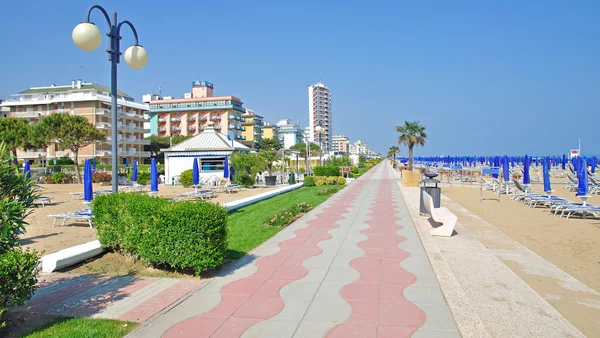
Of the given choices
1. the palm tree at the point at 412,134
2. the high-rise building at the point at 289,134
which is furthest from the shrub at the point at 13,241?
the high-rise building at the point at 289,134

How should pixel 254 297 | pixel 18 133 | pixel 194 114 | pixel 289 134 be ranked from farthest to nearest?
pixel 289 134, pixel 194 114, pixel 18 133, pixel 254 297

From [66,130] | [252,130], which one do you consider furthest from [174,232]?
[252,130]

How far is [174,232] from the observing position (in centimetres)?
546

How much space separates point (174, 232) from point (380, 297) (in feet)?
9.03

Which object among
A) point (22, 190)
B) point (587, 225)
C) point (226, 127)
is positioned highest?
point (226, 127)

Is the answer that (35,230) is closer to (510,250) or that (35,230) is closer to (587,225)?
(510,250)

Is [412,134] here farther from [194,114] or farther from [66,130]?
[194,114]

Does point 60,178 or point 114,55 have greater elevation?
point 114,55

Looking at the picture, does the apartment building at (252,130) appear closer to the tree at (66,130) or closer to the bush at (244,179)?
the tree at (66,130)

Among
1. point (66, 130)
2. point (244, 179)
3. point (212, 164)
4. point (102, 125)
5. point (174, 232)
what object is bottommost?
point (174, 232)

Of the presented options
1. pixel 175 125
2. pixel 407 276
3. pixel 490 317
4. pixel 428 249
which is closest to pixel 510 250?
pixel 428 249

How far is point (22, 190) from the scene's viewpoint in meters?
3.85

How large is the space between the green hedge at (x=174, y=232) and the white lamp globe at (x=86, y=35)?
8.31 feet

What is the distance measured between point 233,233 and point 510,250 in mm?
5473
